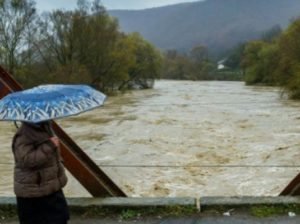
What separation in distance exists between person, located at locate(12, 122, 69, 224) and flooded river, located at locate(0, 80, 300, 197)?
617 cm

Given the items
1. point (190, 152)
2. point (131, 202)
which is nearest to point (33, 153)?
point (131, 202)

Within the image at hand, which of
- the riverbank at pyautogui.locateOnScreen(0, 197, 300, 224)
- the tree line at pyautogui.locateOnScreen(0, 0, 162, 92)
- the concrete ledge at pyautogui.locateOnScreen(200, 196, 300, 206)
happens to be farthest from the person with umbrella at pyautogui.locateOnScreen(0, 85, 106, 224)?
the tree line at pyautogui.locateOnScreen(0, 0, 162, 92)

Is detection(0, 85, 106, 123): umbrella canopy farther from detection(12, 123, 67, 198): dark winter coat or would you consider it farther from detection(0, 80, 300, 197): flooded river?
detection(0, 80, 300, 197): flooded river

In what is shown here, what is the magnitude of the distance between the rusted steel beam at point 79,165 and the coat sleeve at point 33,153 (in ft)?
3.39

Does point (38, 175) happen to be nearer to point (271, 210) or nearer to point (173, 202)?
point (173, 202)

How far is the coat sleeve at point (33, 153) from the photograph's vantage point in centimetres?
365

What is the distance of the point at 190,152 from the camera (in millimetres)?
14828

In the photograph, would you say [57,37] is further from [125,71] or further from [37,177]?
[37,177]

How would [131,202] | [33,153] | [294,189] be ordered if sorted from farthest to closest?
[294,189]
[131,202]
[33,153]

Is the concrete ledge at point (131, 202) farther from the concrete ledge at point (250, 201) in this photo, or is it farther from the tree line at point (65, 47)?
the tree line at point (65, 47)

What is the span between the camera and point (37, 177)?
3.76 m

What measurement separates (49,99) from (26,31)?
39.3 meters

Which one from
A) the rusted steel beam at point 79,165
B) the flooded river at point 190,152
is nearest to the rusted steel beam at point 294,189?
the rusted steel beam at point 79,165

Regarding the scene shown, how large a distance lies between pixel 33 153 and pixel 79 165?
4.36ft
